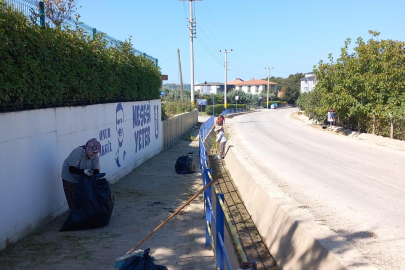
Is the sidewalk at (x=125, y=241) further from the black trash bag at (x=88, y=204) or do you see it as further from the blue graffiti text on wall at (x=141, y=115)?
the blue graffiti text on wall at (x=141, y=115)

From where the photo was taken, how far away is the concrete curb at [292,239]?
4.75m

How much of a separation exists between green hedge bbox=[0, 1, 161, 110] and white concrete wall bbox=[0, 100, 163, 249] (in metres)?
0.25

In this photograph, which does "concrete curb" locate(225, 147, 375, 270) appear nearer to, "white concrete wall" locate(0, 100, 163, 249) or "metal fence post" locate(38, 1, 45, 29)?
"white concrete wall" locate(0, 100, 163, 249)

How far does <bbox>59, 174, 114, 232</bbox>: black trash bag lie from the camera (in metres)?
6.12

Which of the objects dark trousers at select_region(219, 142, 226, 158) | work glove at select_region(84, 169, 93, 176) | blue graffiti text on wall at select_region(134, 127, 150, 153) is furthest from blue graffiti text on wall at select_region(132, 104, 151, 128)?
work glove at select_region(84, 169, 93, 176)

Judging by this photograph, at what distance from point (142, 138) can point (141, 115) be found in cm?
81

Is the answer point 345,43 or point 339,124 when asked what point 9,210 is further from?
point 339,124

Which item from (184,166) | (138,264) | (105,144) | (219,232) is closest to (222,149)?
(184,166)

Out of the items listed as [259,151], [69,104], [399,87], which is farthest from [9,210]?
[399,87]

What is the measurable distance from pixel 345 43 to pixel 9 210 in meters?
23.2

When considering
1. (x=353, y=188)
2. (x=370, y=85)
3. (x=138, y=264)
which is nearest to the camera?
(x=138, y=264)

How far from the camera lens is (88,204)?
614 centimetres

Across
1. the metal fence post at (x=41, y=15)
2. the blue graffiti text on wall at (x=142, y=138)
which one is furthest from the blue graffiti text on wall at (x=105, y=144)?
the metal fence post at (x=41, y=15)

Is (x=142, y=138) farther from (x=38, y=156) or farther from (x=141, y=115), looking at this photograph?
(x=38, y=156)
